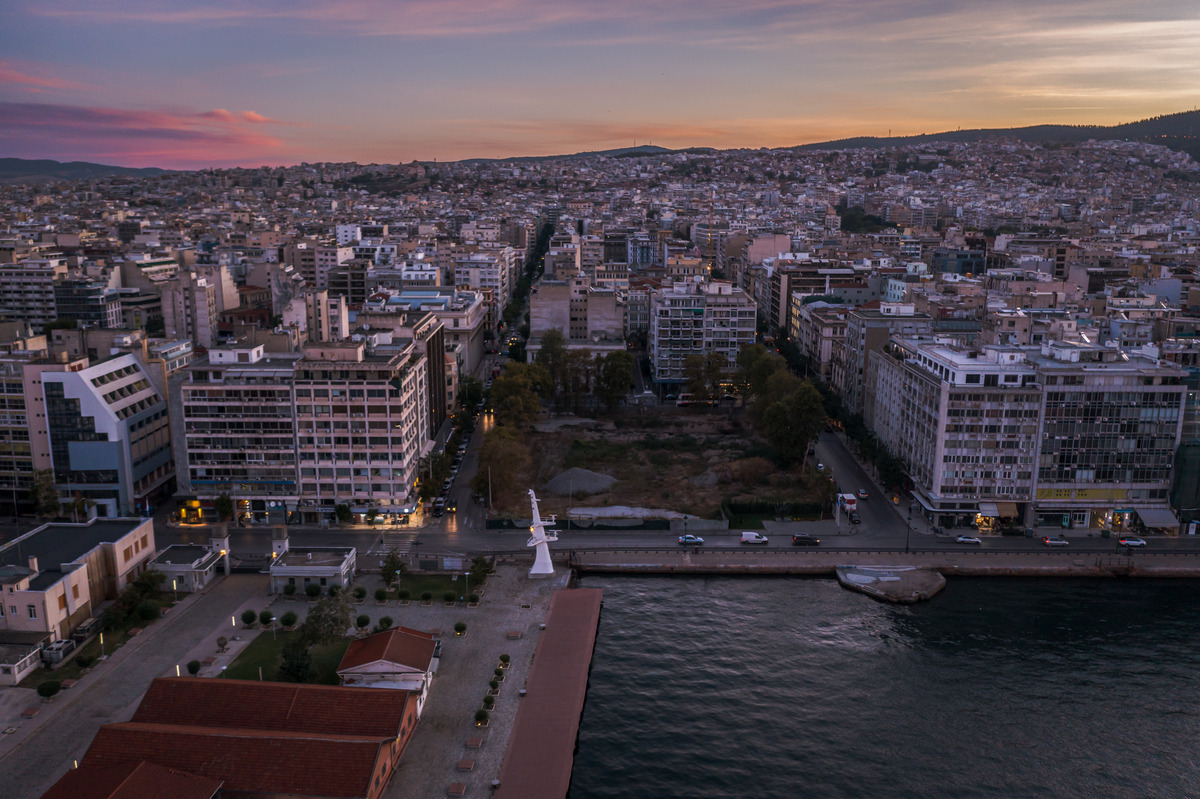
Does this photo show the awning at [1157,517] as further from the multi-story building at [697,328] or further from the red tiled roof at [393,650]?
the red tiled roof at [393,650]

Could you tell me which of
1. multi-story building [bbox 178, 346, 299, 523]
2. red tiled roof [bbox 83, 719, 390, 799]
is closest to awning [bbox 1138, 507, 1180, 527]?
Answer: red tiled roof [bbox 83, 719, 390, 799]

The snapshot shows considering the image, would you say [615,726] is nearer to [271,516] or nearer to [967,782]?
[967,782]

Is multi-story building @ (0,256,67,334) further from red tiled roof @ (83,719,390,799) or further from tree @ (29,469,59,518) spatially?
red tiled roof @ (83,719,390,799)

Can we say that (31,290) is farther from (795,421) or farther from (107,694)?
(795,421)

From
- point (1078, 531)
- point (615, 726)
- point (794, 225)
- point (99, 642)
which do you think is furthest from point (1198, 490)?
point (794, 225)

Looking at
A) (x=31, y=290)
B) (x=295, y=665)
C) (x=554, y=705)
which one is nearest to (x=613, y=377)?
(x=554, y=705)

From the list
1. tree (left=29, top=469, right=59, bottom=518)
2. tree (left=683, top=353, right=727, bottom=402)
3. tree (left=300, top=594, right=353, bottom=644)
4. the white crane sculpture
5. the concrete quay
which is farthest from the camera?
tree (left=683, top=353, right=727, bottom=402)

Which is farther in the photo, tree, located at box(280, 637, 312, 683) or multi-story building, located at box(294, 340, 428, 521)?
multi-story building, located at box(294, 340, 428, 521)
